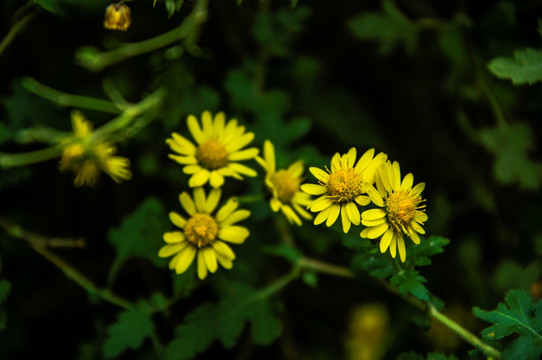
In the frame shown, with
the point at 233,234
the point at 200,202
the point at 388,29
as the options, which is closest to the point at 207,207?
the point at 200,202

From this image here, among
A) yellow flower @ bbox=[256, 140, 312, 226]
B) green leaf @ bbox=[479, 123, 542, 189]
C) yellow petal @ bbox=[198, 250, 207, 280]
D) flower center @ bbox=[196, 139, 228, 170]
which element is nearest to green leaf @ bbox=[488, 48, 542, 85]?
green leaf @ bbox=[479, 123, 542, 189]

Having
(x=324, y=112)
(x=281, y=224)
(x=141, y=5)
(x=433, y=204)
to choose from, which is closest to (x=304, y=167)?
(x=281, y=224)

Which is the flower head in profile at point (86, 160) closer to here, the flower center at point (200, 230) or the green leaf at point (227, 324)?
the flower center at point (200, 230)

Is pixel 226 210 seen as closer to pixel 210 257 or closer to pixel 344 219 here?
pixel 210 257

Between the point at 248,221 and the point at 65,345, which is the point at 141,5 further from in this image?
the point at 65,345

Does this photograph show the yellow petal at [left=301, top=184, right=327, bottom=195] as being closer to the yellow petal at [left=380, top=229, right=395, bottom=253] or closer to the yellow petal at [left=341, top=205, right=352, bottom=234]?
the yellow petal at [left=341, top=205, right=352, bottom=234]

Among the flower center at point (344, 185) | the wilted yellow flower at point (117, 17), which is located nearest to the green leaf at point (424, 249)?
the flower center at point (344, 185)
